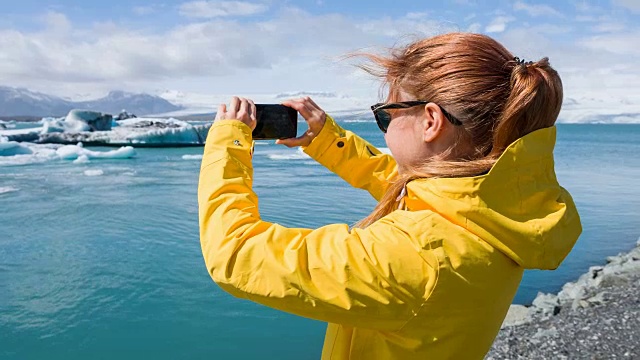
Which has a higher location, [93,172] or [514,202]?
[514,202]

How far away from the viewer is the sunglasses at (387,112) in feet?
3.73

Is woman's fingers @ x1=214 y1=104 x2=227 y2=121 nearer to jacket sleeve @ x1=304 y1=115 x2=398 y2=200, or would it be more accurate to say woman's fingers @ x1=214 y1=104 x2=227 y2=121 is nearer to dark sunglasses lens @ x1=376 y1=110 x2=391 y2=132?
dark sunglasses lens @ x1=376 y1=110 x2=391 y2=132

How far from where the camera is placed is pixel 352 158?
5.59 ft

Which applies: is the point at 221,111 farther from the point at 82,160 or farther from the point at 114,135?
the point at 114,135

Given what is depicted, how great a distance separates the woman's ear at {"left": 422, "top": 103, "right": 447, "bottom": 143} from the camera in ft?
3.72

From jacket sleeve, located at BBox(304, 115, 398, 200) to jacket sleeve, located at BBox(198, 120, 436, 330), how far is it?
24.1 inches

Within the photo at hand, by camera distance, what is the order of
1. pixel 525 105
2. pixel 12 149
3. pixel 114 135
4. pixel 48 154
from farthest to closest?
pixel 114 135 < pixel 12 149 < pixel 48 154 < pixel 525 105

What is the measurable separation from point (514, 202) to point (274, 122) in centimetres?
60

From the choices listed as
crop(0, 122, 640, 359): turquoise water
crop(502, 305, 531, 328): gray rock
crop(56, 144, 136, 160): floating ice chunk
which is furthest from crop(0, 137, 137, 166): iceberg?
crop(502, 305, 531, 328): gray rock

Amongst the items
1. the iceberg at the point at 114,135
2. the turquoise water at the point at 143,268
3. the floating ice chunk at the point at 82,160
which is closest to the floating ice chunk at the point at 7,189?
the turquoise water at the point at 143,268

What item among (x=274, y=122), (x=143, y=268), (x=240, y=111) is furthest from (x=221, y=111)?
(x=143, y=268)

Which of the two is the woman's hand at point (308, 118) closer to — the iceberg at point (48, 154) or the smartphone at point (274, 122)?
the smartphone at point (274, 122)

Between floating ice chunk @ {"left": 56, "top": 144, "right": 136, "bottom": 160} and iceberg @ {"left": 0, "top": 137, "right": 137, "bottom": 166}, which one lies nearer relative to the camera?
iceberg @ {"left": 0, "top": 137, "right": 137, "bottom": 166}

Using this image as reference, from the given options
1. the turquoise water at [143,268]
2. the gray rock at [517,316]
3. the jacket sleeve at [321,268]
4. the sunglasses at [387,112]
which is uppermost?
the sunglasses at [387,112]
